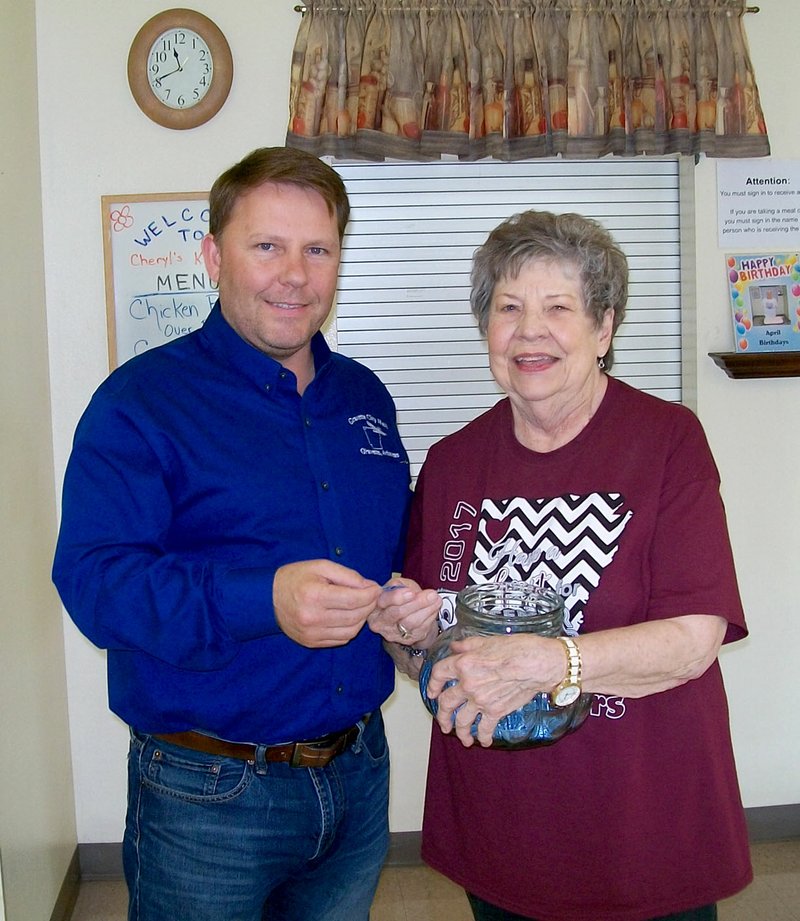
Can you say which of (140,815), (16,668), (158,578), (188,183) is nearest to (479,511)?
(158,578)

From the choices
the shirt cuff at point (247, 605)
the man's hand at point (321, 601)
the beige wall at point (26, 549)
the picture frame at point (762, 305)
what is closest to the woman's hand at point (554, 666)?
the man's hand at point (321, 601)

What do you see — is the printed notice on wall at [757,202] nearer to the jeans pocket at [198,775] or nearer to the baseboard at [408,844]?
the baseboard at [408,844]

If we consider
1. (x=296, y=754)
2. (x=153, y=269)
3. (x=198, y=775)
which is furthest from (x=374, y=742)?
(x=153, y=269)

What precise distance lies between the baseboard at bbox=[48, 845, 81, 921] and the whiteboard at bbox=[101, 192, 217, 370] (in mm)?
1629

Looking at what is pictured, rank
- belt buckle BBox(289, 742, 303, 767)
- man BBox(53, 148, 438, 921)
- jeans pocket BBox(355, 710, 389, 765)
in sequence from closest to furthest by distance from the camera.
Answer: man BBox(53, 148, 438, 921)
belt buckle BBox(289, 742, 303, 767)
jeans pocket BBox(355, 710, 389, 765)

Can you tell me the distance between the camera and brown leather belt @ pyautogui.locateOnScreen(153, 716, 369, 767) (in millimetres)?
1591

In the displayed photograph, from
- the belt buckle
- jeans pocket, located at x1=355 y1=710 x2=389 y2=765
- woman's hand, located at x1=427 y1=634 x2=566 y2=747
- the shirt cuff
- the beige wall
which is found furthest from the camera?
the beige wall

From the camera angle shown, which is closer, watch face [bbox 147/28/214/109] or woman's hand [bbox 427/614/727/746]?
woman's hand [bbox 427/614/727/746]

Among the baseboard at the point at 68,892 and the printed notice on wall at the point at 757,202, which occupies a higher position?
the printed notice on wall at the point at 757,202

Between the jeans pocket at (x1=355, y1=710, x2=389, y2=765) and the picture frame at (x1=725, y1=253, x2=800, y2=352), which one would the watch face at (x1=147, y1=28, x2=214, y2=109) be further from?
the jeans pocket at (x1=355, y1=710, x2=389, y2=765)

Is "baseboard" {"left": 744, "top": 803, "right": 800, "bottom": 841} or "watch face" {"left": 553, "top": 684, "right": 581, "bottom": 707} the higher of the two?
"watch face" {"left": 553, "top": 684, "right": 581, "bottom": 707}

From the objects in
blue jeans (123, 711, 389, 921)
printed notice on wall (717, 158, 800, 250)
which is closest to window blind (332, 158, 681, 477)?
printed notice on wall (717, 158, 800, 250)

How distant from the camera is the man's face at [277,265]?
1.63 metres

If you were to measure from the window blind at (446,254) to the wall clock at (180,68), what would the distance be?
1.60ft
